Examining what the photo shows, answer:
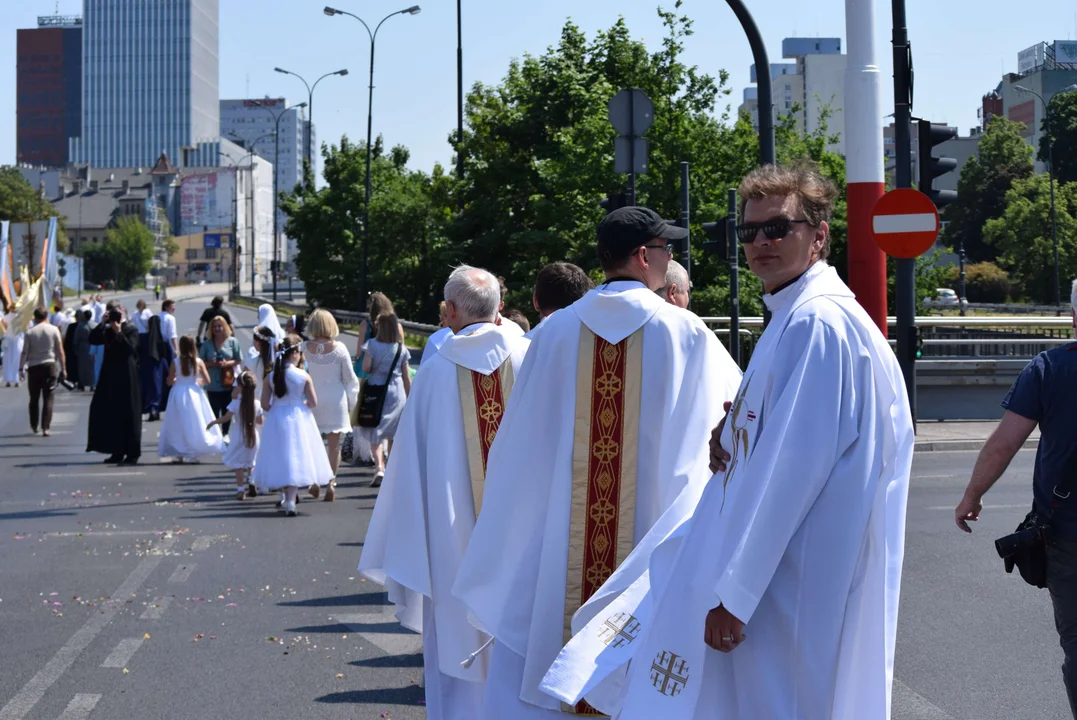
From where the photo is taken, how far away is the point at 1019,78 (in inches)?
4099

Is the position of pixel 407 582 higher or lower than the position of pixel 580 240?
lower

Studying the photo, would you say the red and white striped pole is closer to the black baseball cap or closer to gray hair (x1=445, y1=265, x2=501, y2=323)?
gray hair (x1=445, y1=265, x2=501, y2=323)

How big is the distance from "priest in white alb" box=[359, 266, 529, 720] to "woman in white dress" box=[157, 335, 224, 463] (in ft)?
37.1

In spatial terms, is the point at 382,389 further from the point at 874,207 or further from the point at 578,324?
the point at 578,324

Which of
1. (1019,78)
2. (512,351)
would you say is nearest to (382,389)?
(512,351)

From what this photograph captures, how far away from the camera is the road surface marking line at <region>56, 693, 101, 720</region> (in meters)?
5.93

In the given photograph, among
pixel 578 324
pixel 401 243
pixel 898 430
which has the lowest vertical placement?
pixel 898 430

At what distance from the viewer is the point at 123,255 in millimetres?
156875

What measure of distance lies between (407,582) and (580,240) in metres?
25.2

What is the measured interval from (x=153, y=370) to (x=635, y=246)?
20.5 m

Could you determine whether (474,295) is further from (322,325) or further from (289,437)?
(322,325)

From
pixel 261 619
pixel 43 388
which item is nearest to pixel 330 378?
pixel 261 619

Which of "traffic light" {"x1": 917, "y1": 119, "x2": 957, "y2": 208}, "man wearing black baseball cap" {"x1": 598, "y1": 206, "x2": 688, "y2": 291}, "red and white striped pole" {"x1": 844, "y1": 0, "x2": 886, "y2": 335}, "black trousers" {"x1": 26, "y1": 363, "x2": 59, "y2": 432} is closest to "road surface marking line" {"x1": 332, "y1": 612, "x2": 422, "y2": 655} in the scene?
"man wearing black baseball cap" {"x1": 598, "y1": 206, "x2": 688, "y2": 291}

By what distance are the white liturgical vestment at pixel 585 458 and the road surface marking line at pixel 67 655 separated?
2.34m
